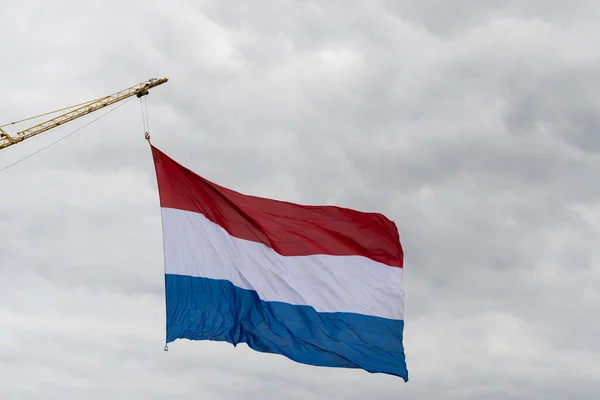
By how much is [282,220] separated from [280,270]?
2.82 metres

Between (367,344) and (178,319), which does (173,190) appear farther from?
(367,344)

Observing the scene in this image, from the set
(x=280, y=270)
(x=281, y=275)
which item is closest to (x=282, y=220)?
(x=280, y=270)

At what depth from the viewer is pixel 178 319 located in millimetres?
42469

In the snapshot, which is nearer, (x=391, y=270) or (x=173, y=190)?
(x=173, y=190)

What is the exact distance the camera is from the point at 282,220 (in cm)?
4909

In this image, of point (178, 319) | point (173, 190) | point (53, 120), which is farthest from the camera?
point (53, 120)

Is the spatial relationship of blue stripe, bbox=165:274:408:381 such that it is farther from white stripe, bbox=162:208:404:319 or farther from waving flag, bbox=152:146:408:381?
white stripe, bbox=162:208:404:319

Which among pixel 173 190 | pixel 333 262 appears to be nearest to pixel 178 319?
pixel 173 190

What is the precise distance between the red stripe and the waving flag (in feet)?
0.17

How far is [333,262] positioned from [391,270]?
3.13 metres

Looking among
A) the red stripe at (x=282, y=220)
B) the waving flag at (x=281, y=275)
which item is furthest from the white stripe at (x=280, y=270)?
the red stripe at (x=282, y=220)

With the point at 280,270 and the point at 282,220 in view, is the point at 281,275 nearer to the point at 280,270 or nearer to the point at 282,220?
the point at 280,270

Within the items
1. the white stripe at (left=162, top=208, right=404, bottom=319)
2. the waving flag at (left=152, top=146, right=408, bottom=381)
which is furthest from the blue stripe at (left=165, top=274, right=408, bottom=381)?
the white stripe at (left=162, top=208, right=404, bottom=319)

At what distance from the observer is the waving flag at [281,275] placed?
44094 millimetres
